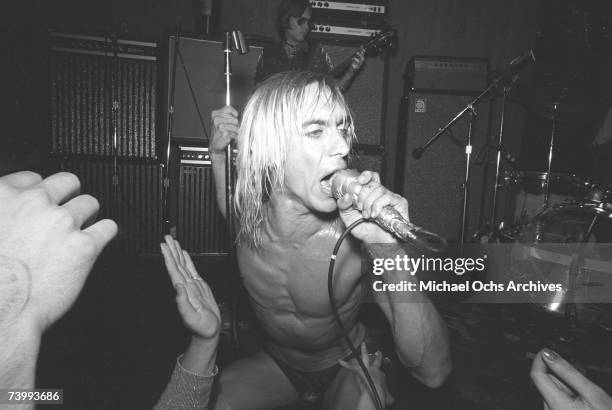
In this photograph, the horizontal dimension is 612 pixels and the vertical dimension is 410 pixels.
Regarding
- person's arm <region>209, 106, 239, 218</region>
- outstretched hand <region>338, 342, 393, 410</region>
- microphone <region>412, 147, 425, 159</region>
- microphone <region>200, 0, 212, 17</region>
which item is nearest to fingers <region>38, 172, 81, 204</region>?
outstretched hand <region>338, 342, 393, 410</region>

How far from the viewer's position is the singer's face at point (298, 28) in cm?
373

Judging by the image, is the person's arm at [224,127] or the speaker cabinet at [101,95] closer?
the person's arm at [224,127]

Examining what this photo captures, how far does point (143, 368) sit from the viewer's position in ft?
7.30

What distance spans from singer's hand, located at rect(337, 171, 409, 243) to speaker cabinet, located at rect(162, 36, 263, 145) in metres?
2.89

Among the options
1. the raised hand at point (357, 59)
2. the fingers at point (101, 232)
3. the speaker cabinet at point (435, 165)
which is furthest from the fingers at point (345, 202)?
the speaker cabinet at point (435, 165)

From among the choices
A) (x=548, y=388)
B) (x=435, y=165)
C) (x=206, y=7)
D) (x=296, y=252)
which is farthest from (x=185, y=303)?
(x=206, y=7)

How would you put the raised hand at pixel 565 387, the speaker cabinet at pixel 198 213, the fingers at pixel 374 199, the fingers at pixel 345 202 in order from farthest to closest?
the speaker cabinet at pixel 198 213 < the fingers at pixel 345 202 < the fingers at pixel 374 199 < the raised hand at pixel 565 387

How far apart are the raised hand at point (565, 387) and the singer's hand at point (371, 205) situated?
479mm

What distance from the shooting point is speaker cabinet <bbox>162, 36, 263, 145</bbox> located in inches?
147

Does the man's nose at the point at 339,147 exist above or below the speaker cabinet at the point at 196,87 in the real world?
below

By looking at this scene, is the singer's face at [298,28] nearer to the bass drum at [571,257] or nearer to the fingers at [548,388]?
the bass drum at [571,257]

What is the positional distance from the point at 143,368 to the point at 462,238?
2.90 meters

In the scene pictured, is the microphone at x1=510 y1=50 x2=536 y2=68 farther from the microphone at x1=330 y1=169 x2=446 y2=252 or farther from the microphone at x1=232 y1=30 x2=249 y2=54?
the microphone at x1=330 y1=169 x2=446 y2=252

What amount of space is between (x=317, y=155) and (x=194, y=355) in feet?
3.02
